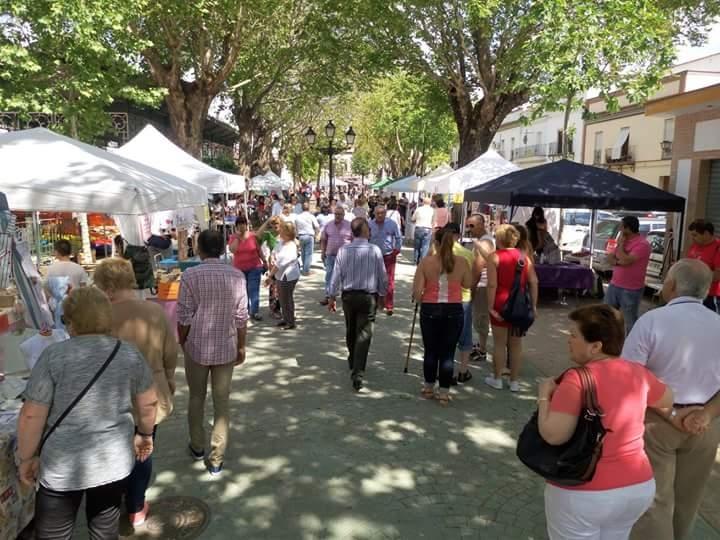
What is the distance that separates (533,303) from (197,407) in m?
3.29

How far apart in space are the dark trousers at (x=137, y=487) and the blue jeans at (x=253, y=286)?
475 cm

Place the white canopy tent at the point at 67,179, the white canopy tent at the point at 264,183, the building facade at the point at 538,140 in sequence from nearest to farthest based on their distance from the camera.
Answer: the white canopy tent at the point at 67,179, the white canopy tent at the point at 264,183, the building facade at the point at 538,140

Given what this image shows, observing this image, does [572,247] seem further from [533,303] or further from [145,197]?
[145,197]

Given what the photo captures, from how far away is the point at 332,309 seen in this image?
374 inches

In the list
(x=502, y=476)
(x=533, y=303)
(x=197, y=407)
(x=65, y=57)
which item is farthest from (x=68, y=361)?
(x=65, y=57)

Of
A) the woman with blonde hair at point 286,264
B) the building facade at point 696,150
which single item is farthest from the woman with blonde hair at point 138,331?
the building facade at point 696,150

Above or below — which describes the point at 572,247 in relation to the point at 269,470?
above

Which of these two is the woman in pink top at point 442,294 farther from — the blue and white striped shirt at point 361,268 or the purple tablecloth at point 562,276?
the purple tablecloth at point 562,276

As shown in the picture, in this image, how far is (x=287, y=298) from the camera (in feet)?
26.8

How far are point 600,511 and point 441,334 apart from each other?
10.2 feet

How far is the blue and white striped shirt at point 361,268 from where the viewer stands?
5793 millimetres

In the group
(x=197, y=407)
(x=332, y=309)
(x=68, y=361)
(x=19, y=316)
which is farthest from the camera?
(x=332, y=309)

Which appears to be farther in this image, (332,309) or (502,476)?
(332,309)

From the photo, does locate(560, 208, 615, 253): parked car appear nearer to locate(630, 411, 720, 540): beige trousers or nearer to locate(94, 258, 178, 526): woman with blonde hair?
A: locate(630, 411, 720, 540): beige trousers
